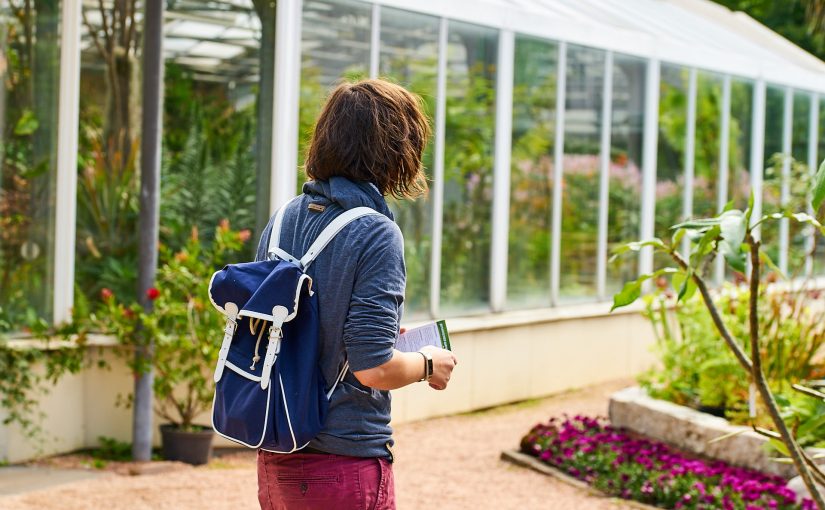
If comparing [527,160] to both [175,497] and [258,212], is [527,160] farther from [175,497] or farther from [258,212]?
[175,497]

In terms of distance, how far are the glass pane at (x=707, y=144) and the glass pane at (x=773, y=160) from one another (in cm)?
86

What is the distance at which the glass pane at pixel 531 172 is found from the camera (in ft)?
29.6

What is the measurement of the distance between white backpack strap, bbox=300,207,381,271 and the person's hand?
1.08 feet

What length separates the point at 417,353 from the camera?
248 cm

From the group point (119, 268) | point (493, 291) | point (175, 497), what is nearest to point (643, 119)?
point (493, 291)

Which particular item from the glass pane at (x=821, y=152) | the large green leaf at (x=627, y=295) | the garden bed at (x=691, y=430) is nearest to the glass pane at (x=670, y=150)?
the glass pane at (x=821, y=152)

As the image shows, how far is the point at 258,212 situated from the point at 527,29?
2.87 m

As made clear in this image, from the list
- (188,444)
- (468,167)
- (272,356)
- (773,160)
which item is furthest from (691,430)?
(773,160)

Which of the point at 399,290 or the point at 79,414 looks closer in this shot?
the point at 399,290

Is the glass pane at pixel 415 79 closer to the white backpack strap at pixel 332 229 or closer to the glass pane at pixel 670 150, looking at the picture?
the glass pane at pixel 670 150

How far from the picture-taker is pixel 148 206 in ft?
20.8

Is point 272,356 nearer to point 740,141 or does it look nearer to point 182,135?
point 182,135

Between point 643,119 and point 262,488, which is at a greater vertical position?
point 643,119

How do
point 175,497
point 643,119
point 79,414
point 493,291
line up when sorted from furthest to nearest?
point 643,119 → point 493,291 → point 79,414 → point 175,497
